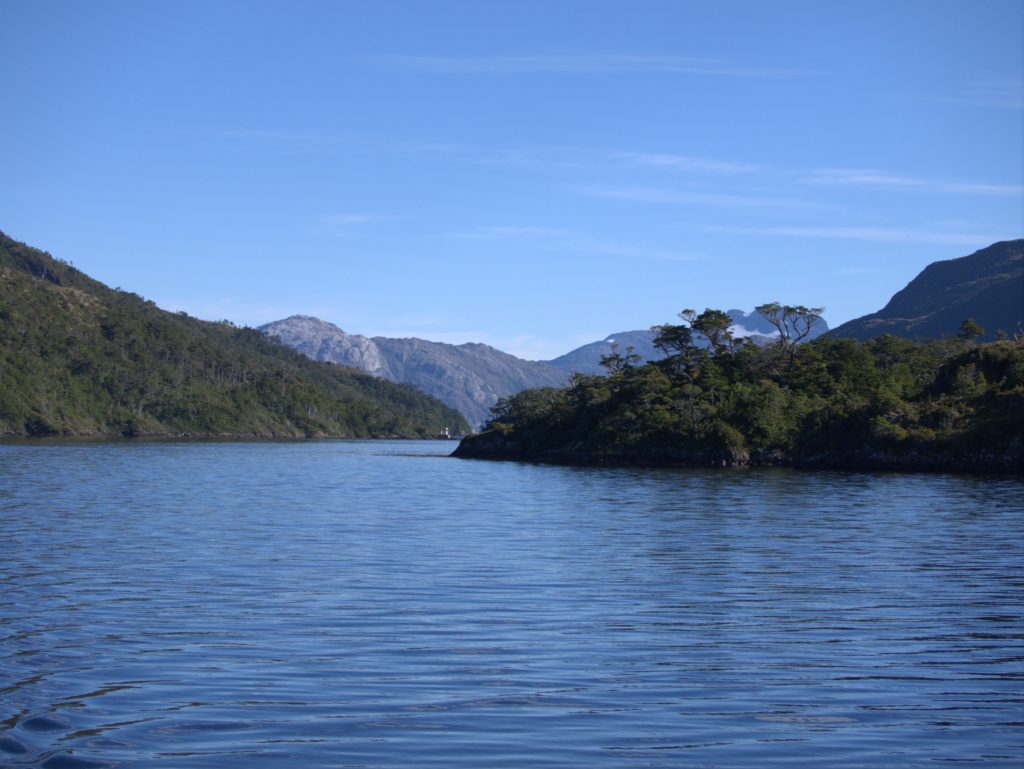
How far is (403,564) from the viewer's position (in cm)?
2812

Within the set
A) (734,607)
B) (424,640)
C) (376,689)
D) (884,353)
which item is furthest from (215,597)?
(884,353)

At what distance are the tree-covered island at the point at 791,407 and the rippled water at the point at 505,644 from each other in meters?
53.4

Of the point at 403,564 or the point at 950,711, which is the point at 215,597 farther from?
the point at 950,711

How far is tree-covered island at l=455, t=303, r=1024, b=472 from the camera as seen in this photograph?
91312mm

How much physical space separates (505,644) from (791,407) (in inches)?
3895

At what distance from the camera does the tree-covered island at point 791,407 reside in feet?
300

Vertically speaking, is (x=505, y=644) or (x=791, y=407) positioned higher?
(x=791, y=407)

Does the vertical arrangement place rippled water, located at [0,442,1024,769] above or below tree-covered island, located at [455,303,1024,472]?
below

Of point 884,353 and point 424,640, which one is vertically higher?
point 884,353

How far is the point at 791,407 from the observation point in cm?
11150

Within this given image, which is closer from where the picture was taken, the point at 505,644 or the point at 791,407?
the point at 505,644

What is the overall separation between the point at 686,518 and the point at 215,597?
25.8 meters

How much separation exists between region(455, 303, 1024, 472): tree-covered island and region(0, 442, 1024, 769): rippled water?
5342cm

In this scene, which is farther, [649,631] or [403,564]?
[403,564]
